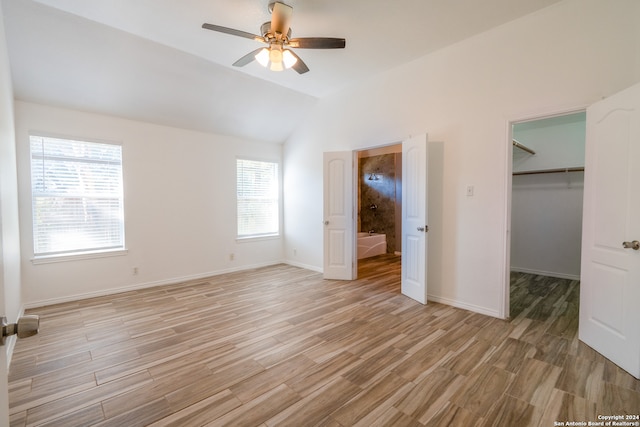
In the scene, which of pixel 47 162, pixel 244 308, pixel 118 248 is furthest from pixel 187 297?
pixel 47 162

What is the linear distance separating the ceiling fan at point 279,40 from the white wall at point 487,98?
171 centimetres

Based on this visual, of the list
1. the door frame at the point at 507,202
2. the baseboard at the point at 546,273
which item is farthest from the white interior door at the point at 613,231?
the baseboard at the point at 546,273

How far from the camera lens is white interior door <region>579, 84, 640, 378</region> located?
2.13 metres

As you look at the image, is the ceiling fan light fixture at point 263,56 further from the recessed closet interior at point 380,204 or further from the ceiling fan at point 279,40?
the recessed closet interior at point 380,204

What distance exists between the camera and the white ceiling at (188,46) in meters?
2.72

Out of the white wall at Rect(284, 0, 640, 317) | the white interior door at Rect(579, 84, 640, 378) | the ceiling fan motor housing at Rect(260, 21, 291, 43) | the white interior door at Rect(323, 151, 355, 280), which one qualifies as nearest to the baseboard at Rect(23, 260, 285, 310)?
the white interior door at Rect(323, 151, 355, 280)

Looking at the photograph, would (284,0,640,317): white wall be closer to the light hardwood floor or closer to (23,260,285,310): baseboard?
the light hardwood floor

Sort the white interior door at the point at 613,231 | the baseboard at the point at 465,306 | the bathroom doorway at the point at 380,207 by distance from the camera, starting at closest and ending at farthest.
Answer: the white interior door at the point at 613,231 < the baseboard at the point at 465,306 < the bathroom doorway at the point at 380,207

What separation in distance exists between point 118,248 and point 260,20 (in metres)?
3.68

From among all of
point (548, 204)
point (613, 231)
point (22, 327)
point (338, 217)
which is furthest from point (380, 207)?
point (22, 327)

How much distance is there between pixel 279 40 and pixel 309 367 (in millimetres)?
2852

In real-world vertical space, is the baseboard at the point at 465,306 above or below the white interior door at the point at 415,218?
Result: below

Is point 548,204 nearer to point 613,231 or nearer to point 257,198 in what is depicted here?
point 613,231

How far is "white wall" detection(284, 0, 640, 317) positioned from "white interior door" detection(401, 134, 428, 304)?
0.72ft
